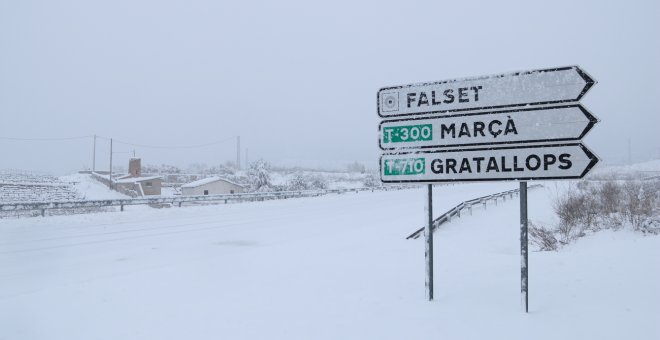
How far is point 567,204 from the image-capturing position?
1483 cm

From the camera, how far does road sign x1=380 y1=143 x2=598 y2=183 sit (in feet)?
15.7

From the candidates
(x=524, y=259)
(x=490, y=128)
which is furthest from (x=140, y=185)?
(x=524, y=259)

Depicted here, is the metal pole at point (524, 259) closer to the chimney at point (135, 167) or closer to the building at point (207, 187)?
the building at point (207, 187)

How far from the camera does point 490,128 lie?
5.34 meters

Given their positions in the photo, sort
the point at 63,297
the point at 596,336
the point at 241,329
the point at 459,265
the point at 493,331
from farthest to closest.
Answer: the point at 459,265, the point at 63,297, the point at 241,329, the point at 493,331, the point at 596,336

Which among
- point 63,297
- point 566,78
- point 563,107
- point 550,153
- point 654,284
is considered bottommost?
point 63,297

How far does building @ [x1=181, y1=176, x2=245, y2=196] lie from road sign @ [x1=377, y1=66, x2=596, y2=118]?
176ft

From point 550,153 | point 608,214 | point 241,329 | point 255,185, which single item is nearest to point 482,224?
point 608,214

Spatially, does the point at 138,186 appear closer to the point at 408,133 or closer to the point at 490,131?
the point at 408,133

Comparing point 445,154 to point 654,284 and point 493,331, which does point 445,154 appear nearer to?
point 493,331

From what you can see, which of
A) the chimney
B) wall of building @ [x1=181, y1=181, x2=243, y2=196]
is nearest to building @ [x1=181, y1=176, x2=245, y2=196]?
wall of building @ [x1=181, y1=181, x2=243, y2=196]

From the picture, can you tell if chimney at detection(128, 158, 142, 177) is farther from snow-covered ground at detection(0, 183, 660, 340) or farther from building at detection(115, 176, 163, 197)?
snow-covered ground at detection(0, 183, 660, 340)

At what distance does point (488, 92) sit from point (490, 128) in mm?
472

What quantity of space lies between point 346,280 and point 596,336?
3.62 metres
